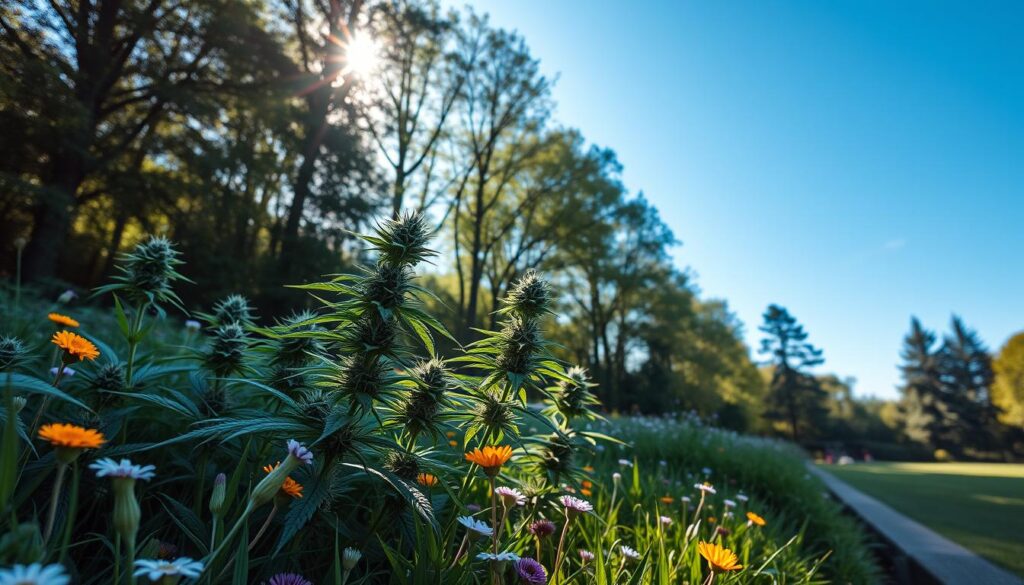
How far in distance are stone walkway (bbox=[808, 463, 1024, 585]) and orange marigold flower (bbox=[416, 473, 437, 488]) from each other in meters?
4.02

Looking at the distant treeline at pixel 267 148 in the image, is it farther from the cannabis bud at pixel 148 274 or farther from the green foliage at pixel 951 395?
the green foliage at pixel 951 395

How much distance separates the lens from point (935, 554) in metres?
4.13

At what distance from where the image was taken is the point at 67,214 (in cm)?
1179

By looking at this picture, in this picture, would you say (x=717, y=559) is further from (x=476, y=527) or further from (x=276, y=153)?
(x=276, y=153)

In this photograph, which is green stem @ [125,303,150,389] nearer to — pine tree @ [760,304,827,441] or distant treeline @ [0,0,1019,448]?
distant treeline @ [0,0,1019,448]

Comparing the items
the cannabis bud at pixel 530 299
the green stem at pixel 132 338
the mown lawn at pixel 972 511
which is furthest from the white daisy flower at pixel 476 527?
the mown lawn at pixel 972 511

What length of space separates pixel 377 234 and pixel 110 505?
148 cm

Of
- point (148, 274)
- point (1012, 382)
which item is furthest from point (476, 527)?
point (1012, 382)

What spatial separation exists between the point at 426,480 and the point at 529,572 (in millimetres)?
615

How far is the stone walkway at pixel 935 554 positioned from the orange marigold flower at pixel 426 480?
13.2 feet

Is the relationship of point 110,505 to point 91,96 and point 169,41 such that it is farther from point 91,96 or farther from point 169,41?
point 169,41

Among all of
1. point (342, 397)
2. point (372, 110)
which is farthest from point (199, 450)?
point (372, 110)

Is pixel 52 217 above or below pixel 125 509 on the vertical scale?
above

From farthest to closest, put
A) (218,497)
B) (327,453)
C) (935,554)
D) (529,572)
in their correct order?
(935,554)
(327,453)
(529,572)
(218,497)
